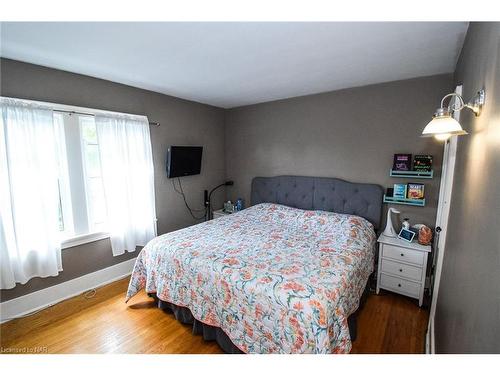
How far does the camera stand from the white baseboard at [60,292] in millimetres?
2179

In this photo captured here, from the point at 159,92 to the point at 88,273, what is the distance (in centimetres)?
246

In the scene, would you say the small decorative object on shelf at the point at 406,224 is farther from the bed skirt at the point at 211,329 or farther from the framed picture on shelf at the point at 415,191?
the bed skirt at the point at 211,329

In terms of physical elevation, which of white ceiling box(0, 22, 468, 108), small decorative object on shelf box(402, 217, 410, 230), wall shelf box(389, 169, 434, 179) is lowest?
small decorative object on shelf box(402, 217, 410, 230)

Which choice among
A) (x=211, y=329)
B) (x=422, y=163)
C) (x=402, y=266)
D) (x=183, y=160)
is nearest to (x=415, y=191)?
(x=422, y=163)

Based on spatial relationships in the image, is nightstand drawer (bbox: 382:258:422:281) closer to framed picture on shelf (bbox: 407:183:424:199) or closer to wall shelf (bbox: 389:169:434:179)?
framed picture on shelf (bbox: 407:183:424:199)

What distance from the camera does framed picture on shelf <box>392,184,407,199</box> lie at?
2.57 metres

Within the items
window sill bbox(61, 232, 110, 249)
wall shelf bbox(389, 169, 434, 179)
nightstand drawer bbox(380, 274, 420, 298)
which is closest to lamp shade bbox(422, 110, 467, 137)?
wall shelf bbox(389, 169, 434, 179)

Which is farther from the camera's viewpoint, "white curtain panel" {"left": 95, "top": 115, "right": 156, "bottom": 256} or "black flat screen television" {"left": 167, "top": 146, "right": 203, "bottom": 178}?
"black flat screen television" {"left": 167, "top": 146, "right": 203, "bottom": 178}

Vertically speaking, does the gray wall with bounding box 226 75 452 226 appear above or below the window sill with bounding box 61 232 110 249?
above

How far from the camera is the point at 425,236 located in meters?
2.38

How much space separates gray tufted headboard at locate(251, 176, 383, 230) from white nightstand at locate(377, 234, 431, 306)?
364 millimetres

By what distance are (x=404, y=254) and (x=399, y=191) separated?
2.26 feet

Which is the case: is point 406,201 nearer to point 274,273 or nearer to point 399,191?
point 399,191
